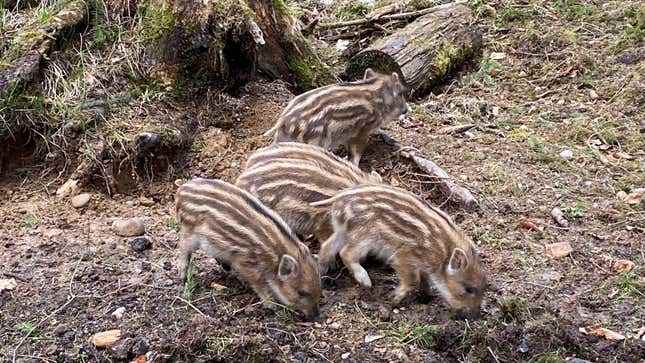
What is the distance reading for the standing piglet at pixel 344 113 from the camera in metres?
5.38

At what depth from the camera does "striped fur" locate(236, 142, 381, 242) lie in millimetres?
4543

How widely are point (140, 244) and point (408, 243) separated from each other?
1.54m

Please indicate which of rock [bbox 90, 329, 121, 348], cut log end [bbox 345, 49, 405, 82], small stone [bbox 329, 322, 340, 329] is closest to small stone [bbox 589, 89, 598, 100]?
cut log end [bbox 345, 49, 405, 82]

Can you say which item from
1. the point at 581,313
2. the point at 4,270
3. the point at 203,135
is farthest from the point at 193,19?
the point at 581,313

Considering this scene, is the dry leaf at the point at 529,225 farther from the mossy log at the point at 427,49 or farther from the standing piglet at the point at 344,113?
the mossy log at the point at 427,49

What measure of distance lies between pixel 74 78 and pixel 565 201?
10.9 ft

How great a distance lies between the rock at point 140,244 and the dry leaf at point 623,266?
2.63m

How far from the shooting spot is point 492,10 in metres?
7.94

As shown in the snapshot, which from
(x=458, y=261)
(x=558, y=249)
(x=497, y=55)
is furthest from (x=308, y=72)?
(x=458, y=261)

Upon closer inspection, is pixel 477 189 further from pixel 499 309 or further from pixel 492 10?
pixel 492 10

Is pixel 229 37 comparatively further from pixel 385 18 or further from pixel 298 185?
pixel 385 18

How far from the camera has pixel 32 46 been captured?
546 cm

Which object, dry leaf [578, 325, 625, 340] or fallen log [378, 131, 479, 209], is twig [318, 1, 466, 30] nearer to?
fallen log [378, 131, 479, 209]

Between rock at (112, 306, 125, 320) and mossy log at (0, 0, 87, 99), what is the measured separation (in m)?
1.83
